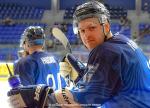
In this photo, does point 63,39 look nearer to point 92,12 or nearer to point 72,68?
point 72,68

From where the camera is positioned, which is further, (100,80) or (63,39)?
(63,39)

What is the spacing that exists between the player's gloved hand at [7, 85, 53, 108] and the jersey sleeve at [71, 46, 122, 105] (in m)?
0.14

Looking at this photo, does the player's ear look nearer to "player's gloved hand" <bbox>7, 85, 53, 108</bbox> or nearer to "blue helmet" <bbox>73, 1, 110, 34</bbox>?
"blue helmet" <bbox>73, 1, 110, 34</bbox>

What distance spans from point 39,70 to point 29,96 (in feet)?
4.96

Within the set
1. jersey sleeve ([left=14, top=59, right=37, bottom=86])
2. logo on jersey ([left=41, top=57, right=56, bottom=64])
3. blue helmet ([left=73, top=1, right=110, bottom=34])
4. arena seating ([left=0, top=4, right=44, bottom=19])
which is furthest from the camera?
arena seating ([left=0, top=4, right=44, bottom=19])

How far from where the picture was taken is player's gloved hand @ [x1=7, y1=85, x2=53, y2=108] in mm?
1526

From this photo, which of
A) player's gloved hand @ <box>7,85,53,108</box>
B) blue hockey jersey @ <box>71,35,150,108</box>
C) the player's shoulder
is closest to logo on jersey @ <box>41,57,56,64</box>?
the player's shoulder

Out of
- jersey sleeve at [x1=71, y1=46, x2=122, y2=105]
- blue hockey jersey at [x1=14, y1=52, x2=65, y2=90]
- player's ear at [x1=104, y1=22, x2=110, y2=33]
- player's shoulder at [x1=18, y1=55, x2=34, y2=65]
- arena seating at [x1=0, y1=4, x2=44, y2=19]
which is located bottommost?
arena seating at [x1=0, y1=4, x2=44, y2=19]

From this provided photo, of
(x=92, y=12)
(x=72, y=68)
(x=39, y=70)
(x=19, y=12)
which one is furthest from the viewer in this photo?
(x=19, y=12)

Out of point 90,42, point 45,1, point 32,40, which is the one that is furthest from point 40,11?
point 90,42

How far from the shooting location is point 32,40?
3.14m

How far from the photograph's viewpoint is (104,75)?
1394 millimetres

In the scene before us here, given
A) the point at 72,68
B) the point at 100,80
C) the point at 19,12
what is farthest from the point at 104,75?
the point at 19,12

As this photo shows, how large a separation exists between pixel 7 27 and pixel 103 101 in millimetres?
15138
